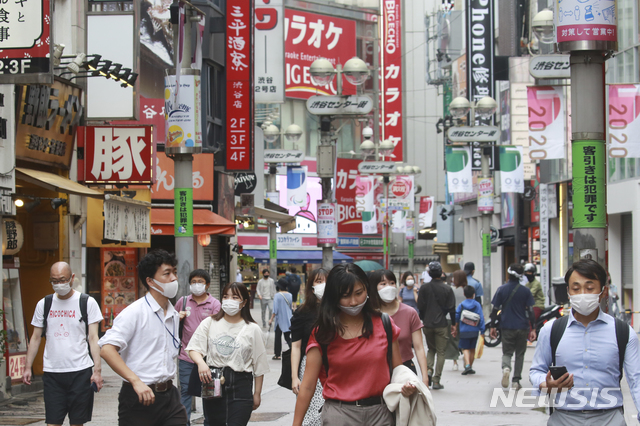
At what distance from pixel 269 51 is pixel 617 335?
24355 millimetres

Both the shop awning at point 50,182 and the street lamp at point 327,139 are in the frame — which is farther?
the street lamp at point 327,139

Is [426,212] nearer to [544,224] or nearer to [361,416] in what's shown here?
[544,224]

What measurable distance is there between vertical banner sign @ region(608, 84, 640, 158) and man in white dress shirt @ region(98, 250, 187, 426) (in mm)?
11134

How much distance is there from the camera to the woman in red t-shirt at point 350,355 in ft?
17.6

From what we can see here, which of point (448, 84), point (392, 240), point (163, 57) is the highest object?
point (448, 84)

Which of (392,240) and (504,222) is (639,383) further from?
(392,240)

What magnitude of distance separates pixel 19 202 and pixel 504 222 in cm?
3355

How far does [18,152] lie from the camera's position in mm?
13609

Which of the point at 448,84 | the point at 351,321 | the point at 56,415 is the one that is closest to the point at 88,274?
the point at 56,415

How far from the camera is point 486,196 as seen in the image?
27953mm

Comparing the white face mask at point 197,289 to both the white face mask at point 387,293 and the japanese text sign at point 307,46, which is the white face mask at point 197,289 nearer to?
the white face mask at point 387,293

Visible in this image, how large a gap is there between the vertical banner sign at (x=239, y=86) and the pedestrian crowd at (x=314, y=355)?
1619 cm

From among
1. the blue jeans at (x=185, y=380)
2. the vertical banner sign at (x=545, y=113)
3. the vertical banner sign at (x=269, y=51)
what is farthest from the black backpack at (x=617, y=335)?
the vertical banner sign at (x=269, y=51)

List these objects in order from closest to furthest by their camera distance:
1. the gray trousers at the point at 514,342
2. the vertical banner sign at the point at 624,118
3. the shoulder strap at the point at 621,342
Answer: the shoulder strap at the point at 621,342 < the gray trousers at the point at 514,342 < the vertical banner sign at the point at 624,118
